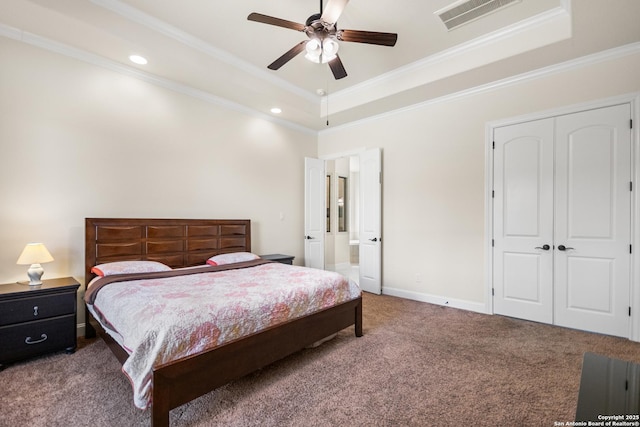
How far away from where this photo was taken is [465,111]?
13.3 ft

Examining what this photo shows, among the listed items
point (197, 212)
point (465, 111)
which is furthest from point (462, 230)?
point (197, 212)

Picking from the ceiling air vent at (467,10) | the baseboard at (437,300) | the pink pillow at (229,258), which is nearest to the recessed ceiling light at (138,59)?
the pink pillow at (229,258)

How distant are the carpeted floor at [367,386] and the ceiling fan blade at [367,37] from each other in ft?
8.82

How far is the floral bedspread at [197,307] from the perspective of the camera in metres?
1.71

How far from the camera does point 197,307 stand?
198 centimetres

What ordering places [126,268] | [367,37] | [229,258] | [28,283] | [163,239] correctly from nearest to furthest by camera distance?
[367,37] < [28,283] < [126,268] < [163,239] < [229,258]

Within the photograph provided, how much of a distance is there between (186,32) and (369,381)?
12.4 ft

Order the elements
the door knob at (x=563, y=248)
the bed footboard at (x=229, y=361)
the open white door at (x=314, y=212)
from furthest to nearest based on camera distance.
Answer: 1. the open white door at (x=314, y=212)
2. the door knob at (x=563, y=248)
3. the bed footboard at (x=229, y=361)

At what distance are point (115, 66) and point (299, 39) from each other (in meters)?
2.06

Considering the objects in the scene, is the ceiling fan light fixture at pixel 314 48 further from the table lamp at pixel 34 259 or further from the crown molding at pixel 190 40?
the table lamp at pixel 34 259

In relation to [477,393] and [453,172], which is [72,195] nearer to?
[477,393]

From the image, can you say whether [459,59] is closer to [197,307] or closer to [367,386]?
[367,386]

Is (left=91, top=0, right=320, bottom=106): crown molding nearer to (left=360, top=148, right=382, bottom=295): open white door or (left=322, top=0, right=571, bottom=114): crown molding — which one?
(left=322, top=0, right=571, bottom=114): crown molding

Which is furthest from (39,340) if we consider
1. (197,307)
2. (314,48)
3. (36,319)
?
(314,48)
